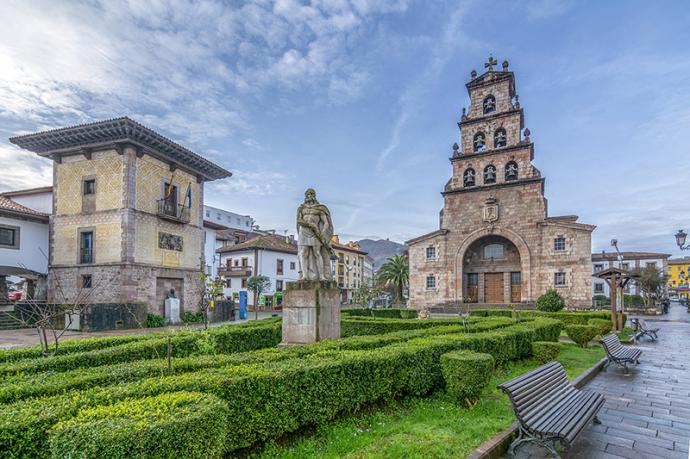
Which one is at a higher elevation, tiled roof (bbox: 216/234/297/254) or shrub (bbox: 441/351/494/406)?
tiled roof (bbox: 216/234/297/254)

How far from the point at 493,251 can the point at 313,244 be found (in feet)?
93.5

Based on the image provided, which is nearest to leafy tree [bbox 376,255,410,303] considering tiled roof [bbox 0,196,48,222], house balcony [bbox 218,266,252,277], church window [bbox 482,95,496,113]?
house balcony [bbox 218,266,252,277]

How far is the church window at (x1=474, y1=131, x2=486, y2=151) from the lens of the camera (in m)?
34.8

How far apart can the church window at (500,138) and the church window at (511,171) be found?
77.6 inches

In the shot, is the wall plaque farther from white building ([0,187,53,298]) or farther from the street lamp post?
the street lamp post

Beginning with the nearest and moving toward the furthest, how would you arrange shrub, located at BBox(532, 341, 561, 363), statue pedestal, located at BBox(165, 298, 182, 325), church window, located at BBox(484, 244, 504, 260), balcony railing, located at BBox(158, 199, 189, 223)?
1. shrub, located at BBox(532, 341, 561, 363)
2. statue pedestal, located at BBox(165, 298, 182, 325)
3. balcony railing, located at BBox(158, 199, 189, 223)
4. church window, located at BBox(484, 244, 504, 260)

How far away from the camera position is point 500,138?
3403 cm

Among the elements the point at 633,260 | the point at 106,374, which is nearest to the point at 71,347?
the point at 106,374

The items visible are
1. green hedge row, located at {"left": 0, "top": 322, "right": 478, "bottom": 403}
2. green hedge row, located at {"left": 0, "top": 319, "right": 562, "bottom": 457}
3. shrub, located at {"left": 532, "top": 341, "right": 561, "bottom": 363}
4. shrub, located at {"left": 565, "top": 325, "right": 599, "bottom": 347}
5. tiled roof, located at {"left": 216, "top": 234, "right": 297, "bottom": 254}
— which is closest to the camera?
green hedge row, located at {"left": 0, "top": 319, "right": 562, "bottom": 457}

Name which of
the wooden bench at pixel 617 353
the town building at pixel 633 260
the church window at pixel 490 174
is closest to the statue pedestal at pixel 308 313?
the wooden bench at pixel 617 353

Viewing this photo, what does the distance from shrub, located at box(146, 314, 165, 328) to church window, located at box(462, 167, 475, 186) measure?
86.3ft

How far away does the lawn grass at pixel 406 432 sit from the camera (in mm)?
4453

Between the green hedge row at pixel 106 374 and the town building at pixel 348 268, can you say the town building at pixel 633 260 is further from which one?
the green hedge row at pixel 106 374

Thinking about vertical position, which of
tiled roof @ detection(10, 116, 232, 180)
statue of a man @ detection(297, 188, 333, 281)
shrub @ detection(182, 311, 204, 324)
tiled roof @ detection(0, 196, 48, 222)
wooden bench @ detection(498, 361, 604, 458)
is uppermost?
tiled roof @ detection(10, 116, 232, 180)
